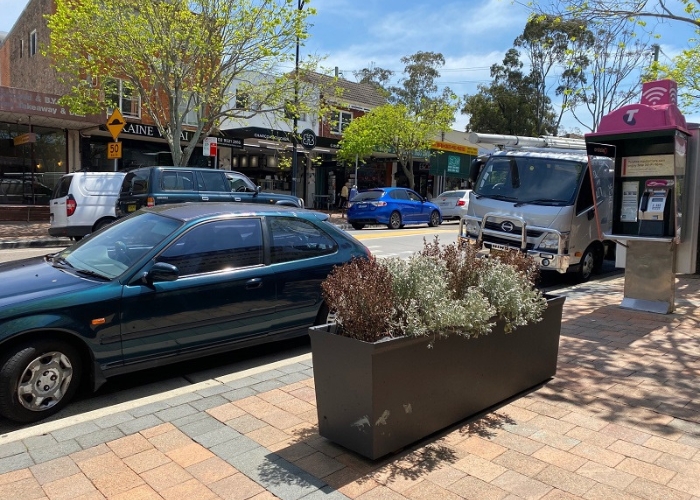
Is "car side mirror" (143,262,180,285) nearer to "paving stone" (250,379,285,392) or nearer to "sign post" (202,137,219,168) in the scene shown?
"paving stone" (250,379,285,392)

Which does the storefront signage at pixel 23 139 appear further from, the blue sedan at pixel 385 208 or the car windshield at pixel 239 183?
the blue sedan at pixel 385 208

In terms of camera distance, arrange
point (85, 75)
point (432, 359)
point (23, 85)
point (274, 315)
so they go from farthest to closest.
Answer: point (23, 85)
point (85, 75)
point (274, 315)
point (432, 359)

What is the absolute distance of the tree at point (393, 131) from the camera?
2678 centimetres

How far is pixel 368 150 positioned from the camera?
88.1 ft

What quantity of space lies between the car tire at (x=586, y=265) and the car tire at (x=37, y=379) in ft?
27.3

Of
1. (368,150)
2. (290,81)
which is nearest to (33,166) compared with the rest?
(290,81)

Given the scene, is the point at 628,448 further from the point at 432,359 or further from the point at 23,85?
the point at 23,85

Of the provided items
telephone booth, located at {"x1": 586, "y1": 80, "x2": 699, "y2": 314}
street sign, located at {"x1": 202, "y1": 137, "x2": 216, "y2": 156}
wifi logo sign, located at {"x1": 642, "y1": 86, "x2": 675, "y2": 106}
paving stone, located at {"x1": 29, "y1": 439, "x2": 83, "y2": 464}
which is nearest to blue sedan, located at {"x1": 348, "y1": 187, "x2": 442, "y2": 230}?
street sign, located at {"x1": 202, "y1": 137, "x2": 216, "y2": 156}

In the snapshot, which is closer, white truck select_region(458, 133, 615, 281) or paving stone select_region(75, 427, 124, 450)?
paving stone select_region(75, 427, 124, 450)

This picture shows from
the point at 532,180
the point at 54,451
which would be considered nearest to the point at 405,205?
the point at 532,180

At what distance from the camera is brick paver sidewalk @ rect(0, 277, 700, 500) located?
2.96 meters

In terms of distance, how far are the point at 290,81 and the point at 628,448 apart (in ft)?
55.2

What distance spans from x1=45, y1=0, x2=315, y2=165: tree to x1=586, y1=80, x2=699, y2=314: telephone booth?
38.3ft

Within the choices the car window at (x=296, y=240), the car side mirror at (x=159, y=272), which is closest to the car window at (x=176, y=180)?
the car window at (x=296, y=240)
